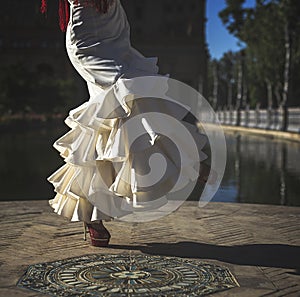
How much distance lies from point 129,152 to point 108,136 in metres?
0.26

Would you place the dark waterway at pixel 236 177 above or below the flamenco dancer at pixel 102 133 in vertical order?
below

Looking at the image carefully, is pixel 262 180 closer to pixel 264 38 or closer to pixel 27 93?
pixel 27 93

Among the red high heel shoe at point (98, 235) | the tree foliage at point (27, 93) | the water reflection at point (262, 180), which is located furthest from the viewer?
the tree foliage at point (27, 93)

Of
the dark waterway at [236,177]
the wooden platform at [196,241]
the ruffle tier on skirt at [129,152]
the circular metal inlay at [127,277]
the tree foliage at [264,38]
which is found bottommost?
the dark waterway at [236,177]

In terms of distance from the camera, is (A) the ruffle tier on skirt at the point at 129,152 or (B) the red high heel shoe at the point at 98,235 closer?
(A) the ruffle tier on skirt at the point at 129,152

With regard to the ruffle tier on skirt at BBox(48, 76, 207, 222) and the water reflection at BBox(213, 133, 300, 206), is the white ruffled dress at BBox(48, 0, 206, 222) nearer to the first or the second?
the ruffle tier on skirt at BBox(48, 76, 207, 222)

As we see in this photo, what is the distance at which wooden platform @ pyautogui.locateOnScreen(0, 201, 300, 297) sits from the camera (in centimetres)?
310

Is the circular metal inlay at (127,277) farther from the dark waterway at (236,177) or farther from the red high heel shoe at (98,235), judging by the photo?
the dark waterway at (236,177)

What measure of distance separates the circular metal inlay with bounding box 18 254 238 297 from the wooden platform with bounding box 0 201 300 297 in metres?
0.10

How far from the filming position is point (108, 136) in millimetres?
3604

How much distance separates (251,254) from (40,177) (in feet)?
22.5

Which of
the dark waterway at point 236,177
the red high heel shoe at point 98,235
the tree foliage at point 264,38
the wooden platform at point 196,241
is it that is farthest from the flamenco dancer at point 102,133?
the tree foliage at point 264,38

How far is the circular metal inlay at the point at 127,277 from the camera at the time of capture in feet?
9.26

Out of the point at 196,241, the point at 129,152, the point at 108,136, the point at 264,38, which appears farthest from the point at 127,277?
the point at 264,38
